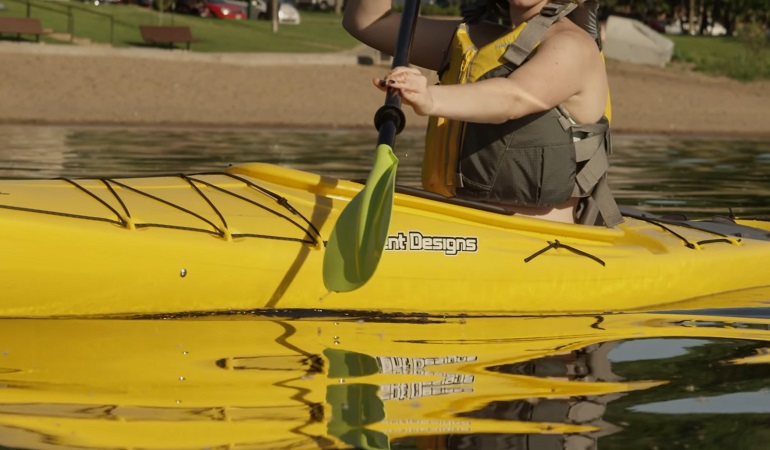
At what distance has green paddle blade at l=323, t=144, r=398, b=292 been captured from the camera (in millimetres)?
4680

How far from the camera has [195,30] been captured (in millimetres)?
32844

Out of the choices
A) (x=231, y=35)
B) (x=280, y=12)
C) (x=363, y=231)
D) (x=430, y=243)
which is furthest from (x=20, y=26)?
(x=363, y=231)

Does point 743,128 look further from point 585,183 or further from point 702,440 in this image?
point 702,440

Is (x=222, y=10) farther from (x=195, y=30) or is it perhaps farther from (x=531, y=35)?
(x=531, y=35)

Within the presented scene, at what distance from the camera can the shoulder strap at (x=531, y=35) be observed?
504 centimetres

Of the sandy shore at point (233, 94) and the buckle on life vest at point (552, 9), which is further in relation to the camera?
the sandy shore at point (233, 94)

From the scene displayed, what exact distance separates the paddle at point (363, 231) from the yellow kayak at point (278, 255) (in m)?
0.25

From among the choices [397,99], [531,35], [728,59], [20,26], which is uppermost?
[531,35]

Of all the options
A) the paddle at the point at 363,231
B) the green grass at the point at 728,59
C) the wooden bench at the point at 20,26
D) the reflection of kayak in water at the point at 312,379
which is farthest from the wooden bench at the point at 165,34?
the paddle at the point at 363,231

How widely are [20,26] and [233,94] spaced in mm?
5557

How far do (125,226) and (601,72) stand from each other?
1.80 m

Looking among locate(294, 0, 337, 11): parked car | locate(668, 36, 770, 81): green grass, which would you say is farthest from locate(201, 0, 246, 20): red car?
locate(294, 0, 337, 11): parked car

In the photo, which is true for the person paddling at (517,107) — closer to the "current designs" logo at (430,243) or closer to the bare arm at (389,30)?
the bare arm at (389,30)

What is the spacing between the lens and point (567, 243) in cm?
539
